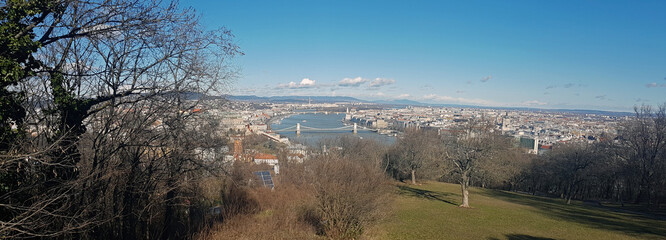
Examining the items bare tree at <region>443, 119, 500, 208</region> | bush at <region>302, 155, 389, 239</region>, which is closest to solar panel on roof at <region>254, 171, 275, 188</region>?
bush at <region>302, 155, 389, 239</region>

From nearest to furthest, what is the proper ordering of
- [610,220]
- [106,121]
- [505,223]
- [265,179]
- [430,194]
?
[106,121], [505,223], [610,220], [265,179], [430,194]

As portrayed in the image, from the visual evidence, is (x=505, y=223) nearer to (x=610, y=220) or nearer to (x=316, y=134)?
(x=610, y=220)

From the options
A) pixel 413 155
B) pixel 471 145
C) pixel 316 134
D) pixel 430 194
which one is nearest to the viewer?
pixel 471 145

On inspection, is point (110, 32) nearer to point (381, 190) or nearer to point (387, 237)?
point (381, 190)

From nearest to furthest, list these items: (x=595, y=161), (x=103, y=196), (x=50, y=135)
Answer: (x=50, y=135)
(x=103, y=196)
(x=595, y=161)

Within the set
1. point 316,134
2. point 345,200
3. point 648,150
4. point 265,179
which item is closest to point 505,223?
point 345,200

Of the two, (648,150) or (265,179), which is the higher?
(648,150)

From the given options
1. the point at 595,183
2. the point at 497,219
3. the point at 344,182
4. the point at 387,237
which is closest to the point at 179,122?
the point at 344,182

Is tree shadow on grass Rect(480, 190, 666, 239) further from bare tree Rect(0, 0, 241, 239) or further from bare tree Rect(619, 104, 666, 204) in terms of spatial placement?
bare tree Rect(0, 0, 241, 239)

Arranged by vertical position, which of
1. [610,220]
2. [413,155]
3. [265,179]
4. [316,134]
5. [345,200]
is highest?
[345,200]
